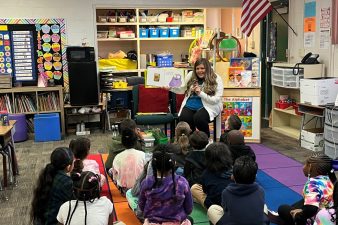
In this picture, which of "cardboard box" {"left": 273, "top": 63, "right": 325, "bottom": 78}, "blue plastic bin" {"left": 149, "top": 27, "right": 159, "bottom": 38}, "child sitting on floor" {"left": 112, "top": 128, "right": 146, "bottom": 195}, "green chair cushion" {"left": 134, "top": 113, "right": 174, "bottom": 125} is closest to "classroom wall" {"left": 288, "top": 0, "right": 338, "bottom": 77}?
"cardboard box" {"left": 273, "top": 63, "right": 325, "bottom": 78}

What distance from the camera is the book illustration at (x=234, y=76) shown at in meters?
6.34

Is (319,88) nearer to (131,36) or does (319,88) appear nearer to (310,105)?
Answer: (310,105)

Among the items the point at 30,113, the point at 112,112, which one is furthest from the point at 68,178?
the point at 112,112

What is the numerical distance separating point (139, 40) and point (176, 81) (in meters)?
3.51

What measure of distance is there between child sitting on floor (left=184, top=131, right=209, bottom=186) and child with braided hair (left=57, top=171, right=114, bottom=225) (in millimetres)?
1442

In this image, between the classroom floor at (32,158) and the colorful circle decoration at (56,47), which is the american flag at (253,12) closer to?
the classroom floor at (32,158)

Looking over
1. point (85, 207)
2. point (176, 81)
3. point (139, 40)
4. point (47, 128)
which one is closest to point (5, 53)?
point (47, 128)

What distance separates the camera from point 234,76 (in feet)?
20.9

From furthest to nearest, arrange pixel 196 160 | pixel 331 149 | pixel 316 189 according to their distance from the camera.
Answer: pixel 331 149 → pixel 196 160 → pixel 316 189

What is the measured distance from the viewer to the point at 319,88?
5730mm

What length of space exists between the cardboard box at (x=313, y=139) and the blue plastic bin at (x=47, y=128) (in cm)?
406

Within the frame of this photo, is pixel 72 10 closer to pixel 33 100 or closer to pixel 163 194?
pixel 33 100

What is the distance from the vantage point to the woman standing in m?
5.53

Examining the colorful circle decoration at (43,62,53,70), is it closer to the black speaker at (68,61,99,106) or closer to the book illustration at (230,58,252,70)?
the black speaker at (68,61,99,106)
